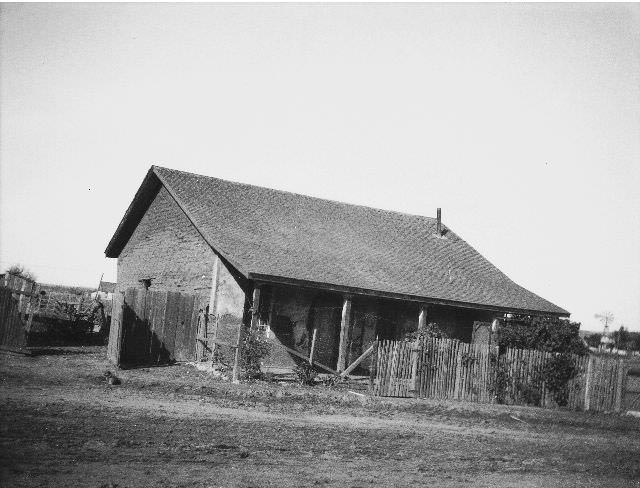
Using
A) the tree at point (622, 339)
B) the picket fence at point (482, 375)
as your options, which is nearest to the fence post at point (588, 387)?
the picket fence at point (482, 375)

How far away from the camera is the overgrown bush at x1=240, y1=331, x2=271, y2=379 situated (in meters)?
15.3

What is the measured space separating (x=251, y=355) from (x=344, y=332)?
4233 mm

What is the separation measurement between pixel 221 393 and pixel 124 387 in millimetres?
2174

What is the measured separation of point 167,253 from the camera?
20750 mm

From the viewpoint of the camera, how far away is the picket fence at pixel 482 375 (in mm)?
15234

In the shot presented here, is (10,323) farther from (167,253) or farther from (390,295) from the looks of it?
(390,295)

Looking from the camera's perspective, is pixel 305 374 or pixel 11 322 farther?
pixel 11 322

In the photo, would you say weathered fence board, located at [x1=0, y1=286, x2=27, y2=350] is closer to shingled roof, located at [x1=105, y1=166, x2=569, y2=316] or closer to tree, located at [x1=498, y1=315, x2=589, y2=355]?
shingled roof, located at [x1=105, y1=166, x2=569, y2=316]

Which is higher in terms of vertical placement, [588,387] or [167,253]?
[167,253]

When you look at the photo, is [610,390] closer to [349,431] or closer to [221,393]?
[349,431]

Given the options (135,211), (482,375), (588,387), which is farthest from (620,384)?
(135,211)

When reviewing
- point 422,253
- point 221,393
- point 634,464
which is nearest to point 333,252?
point 422,253

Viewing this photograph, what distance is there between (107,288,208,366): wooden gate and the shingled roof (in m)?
2.31

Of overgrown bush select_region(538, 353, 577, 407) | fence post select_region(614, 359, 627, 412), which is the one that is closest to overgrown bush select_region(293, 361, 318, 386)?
overgrown bush select_region(538, 353, 577, 407)
